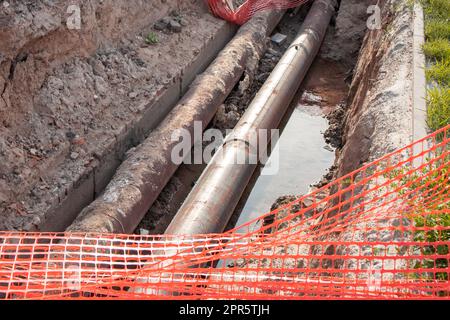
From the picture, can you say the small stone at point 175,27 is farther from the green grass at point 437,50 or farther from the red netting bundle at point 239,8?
the green grass at point 437,50

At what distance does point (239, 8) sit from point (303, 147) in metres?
3.38

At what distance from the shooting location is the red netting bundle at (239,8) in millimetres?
11016

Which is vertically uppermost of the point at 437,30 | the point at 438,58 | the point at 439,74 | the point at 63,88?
the point at 437,30

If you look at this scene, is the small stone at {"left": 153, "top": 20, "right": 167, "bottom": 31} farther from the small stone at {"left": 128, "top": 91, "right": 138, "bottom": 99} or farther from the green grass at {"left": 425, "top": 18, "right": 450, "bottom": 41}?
the green grass at {"left": 425, "top": 18, "right": 450, "bottom": 41}

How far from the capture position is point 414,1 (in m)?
8.91

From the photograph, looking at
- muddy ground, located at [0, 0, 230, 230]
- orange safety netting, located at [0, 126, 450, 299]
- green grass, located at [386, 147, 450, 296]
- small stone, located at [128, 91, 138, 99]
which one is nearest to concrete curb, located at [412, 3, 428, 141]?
orange safety netting, located at [0, 126, 450, 299]

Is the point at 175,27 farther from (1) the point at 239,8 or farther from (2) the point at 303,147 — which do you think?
(2) the point at 303,147

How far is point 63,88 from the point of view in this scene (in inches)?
302

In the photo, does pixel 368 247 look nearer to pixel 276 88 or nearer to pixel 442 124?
pixel 442 124

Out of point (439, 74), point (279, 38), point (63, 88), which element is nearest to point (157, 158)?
point (63, 88)

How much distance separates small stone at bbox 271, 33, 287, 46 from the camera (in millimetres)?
11832
